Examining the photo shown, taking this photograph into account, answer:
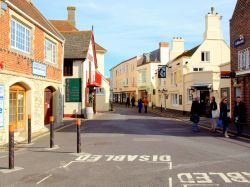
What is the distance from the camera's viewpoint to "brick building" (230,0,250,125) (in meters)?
22.1

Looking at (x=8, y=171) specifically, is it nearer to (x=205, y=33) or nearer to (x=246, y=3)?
(x=246, y=3)

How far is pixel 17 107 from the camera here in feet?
54.0

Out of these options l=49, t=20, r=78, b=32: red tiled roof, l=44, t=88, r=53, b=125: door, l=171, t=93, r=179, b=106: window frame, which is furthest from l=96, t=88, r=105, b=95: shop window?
l=44, t=88, r=53, b=125: door

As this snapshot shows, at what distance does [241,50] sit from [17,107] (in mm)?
14432

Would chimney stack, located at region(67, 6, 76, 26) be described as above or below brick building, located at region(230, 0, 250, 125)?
above

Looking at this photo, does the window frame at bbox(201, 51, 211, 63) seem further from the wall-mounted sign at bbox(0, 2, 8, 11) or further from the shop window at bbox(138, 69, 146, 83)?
the wall-mounted sign at bbox(0, 2, 8, 11)

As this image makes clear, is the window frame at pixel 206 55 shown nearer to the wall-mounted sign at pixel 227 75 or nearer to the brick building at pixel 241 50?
the brick building at pixel 241 50

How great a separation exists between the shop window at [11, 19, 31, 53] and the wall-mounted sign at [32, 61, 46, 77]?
0.84m

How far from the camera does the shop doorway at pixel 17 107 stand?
15.8m

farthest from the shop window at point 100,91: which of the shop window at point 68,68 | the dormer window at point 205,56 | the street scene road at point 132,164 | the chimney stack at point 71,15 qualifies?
the street scene road at point 132,164

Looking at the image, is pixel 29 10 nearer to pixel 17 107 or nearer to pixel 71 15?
pixel 17 107

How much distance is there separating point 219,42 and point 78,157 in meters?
31.6

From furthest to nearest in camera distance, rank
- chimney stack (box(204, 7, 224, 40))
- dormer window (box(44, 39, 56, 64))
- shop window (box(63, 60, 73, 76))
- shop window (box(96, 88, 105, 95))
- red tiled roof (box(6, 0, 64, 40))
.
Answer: shop window (box(96, 88, 105, 95)) < chimney stack (box(204, 7, 224, 40)) < shop window (box(63, 60, 73, 76)) < dormer window (box(44, 39, 56, 64)) < red tiled roof (box(6, 0, 64, 40))

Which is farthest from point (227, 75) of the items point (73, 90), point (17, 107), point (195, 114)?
point (73, 90)
